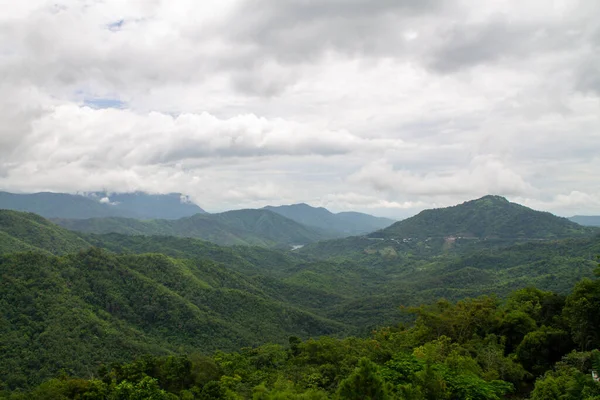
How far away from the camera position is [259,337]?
432ft

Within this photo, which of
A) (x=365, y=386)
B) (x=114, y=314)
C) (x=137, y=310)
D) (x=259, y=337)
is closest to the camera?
(x=365, y=386)

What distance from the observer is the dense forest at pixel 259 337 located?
1254 inches

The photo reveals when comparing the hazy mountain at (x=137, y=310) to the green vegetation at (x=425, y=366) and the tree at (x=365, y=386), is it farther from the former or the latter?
the tree at (x=365, y=386)

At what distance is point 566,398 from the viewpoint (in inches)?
917

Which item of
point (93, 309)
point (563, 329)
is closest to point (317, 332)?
point (93, 309)

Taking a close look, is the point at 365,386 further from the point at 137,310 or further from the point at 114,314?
the point at 137,310

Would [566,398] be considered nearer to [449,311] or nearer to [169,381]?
[449,311]

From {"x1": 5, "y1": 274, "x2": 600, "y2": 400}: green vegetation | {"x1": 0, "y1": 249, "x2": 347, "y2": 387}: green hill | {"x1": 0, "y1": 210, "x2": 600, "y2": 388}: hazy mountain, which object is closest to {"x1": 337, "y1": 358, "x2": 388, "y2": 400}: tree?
{"x1": 5, "y1": 274, "x2": 600, "y2": 400}: green vegetation

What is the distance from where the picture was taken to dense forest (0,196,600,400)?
31859mm

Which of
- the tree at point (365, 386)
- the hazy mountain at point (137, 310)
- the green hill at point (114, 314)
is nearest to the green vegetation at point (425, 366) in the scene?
the tree at point (365, 386)

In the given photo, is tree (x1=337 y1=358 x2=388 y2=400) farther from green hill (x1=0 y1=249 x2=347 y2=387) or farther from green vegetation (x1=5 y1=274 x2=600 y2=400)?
green hill (x1=0 y1=249 x2=347 y2=387)

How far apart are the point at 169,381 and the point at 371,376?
1242 inches

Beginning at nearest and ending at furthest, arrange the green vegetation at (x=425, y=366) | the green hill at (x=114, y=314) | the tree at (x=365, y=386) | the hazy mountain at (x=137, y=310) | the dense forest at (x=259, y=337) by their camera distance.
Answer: the tree at (x=365, y=386) → the green vegetation at (x=425, y=366) → the dense forest at (x=259, y=337) → the green hill at (x=114, y=314) → the hazy mountain at (x=137, y=310)

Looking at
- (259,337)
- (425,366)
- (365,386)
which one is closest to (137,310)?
(259,337)
